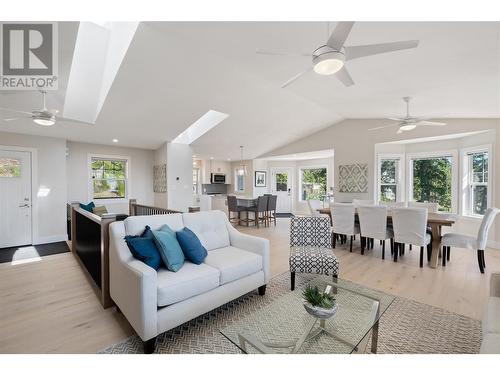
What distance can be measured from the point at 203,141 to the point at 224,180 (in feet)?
12.3

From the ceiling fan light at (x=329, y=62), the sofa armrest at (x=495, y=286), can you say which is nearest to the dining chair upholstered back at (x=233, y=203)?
the ceiling fan light at (x=329, y=62)

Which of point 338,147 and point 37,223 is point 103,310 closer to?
point 37,223

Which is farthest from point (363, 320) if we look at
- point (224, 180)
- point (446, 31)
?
point (224, 180)

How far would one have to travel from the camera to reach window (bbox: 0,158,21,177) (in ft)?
14.9

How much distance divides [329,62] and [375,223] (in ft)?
9.65

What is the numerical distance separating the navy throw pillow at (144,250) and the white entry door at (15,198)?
445 centimetres

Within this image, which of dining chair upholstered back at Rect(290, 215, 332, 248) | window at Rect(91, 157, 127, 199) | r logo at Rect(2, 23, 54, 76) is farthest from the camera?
window at Rect(91, 157, 127, 199)

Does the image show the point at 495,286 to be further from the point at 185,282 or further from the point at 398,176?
the point at 398,176

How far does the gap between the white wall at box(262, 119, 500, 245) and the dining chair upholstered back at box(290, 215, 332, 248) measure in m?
3.16

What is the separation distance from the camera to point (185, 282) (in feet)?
6.16

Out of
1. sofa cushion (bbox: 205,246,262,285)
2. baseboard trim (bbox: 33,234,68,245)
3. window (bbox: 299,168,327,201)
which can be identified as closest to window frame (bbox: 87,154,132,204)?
baseboard trim (bbox: 33,234,68,245)

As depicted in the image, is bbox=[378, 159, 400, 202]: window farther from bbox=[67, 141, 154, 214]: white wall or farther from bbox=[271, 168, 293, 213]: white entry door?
bbox=[67, 141, 154, 214]: white wall

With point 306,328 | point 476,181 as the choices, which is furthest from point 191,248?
point 476,181
